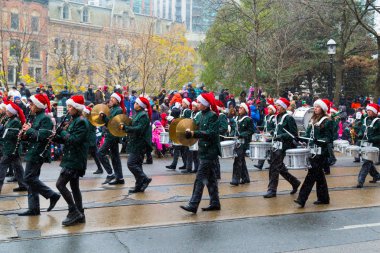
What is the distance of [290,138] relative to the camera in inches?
419

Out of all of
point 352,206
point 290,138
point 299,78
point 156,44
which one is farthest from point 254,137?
point 156,44

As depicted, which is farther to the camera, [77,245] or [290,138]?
[290,138]

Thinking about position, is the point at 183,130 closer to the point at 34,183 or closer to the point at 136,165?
the point at 136,165

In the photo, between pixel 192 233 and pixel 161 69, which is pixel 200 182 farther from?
pixel 161 69

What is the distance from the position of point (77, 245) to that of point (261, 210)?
3.80 metres

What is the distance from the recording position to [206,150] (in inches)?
363

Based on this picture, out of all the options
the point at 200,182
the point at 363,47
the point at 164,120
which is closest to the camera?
the point at 200,182

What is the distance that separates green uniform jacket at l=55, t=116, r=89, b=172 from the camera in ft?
27.2

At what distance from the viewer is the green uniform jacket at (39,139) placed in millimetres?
8523

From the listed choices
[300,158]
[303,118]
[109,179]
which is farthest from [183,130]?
[303,118]

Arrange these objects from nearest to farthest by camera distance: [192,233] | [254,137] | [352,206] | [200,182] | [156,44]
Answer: [192,233] → [200,182] → [352,206] → [254,137] → [156,44]

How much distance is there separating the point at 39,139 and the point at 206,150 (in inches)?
112

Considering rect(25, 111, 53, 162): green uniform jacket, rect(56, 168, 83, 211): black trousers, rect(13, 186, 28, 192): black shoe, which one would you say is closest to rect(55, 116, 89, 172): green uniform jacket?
rect(56, 168, 83, 211): black trousers

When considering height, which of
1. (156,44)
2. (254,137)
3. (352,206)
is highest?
(156,44)
